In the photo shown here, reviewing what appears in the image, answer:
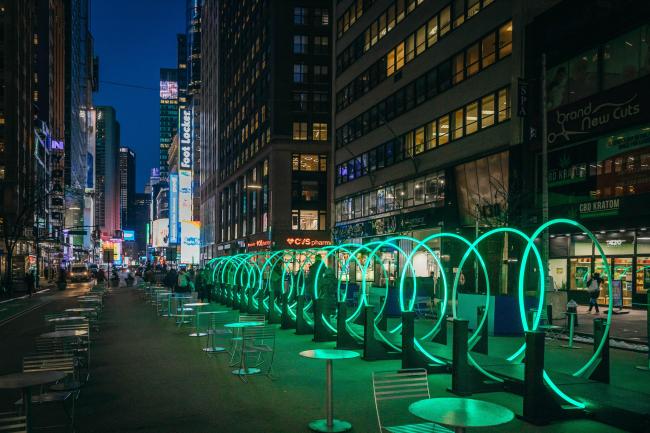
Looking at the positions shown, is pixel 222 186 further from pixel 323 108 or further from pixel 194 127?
pixel 194 127

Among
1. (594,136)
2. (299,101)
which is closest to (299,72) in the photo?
(299,101)

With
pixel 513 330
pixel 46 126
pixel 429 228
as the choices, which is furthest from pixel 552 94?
pixel 46 126

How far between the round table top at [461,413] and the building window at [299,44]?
63.8 metres

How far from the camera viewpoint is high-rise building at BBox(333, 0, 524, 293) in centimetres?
2809

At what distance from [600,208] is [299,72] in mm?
47794

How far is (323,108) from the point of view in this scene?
6594 cm

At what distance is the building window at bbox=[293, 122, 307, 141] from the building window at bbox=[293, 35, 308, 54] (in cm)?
841

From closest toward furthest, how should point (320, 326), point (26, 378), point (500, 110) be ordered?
point (26, 378) < point (320, 326) < point (500, 110)

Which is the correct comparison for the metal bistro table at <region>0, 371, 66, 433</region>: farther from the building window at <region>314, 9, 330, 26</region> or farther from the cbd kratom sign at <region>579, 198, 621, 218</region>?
the building window at <region>314, 9, 330, 26</region>

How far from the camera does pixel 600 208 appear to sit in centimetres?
2288

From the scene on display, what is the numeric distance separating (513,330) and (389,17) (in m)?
28.9

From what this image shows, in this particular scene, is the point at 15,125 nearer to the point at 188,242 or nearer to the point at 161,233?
the point at 188,242

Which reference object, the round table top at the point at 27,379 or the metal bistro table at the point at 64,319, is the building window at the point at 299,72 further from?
the round table top at the point at 27,379

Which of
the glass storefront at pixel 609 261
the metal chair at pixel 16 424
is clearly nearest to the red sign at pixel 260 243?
the glass storefront at pixel 609 261
